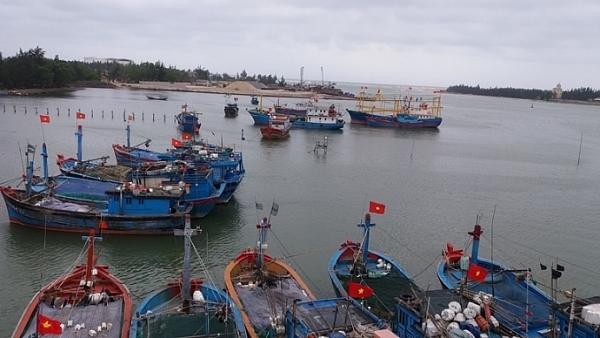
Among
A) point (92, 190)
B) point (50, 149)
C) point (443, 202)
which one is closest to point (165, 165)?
point (92, 190)

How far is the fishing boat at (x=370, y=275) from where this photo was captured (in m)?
15.8

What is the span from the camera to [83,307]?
14.1 metres

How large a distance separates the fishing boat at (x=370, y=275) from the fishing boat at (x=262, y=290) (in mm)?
1555

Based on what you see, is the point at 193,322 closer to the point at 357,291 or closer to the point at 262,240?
the point at 357,291

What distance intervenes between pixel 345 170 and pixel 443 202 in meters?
11.5

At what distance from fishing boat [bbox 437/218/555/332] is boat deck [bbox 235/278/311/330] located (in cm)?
506

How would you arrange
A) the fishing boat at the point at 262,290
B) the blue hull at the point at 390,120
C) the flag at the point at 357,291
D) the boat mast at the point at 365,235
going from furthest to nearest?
the blue hull at the point at 390,120
the boat mast at the point at 365,235
the fishing boat at the point at 262,290
the flag at the point at 357,291

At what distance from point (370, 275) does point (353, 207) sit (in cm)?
1393

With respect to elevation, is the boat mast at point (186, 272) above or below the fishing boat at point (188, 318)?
above

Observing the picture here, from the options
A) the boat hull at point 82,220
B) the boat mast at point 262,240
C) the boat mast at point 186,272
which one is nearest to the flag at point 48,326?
the boat mast at point 186,272

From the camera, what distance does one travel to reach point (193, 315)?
12.7m

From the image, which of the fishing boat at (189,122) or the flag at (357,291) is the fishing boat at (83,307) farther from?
the fishing boat at (189,122)

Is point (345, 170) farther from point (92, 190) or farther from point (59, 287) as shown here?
point (59, 287)

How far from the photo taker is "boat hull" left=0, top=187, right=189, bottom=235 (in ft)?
74.6
